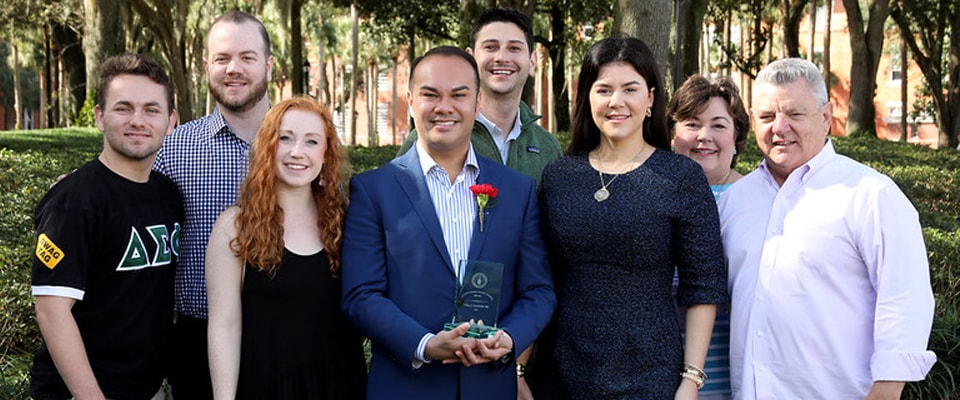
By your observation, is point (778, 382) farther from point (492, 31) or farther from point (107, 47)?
point (107, 47)

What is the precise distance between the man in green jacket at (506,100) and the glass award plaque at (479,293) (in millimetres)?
1541

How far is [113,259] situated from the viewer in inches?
136

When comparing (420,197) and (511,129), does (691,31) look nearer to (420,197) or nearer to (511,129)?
(511,129)

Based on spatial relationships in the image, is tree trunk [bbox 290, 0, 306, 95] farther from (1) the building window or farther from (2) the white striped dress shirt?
(1) the building window

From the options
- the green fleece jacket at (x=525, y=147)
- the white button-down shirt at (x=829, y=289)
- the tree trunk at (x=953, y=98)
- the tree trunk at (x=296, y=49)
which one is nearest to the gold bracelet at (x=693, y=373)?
→ the white button-down shirt at (x=829, y=289)

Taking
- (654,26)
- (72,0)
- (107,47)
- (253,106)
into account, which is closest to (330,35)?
(72,0)

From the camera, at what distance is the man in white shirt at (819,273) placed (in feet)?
10.5

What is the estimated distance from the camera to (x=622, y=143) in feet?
11.7

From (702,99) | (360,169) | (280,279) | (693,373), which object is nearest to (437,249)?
(280,279)

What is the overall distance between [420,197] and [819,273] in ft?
5.16

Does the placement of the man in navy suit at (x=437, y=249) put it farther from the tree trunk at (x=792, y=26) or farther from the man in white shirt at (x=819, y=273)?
the tree trunk at (x=792, y=26)

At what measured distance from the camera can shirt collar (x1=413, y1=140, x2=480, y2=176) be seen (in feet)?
11.9

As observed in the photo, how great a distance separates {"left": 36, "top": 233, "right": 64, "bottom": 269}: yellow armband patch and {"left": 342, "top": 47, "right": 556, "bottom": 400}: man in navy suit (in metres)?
1.06

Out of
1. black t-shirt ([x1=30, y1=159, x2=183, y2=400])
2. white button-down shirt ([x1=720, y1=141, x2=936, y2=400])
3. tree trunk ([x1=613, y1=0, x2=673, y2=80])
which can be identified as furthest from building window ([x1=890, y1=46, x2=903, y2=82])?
black t-shirt ([x1=30, y1=159, x2=183, y2=400])
